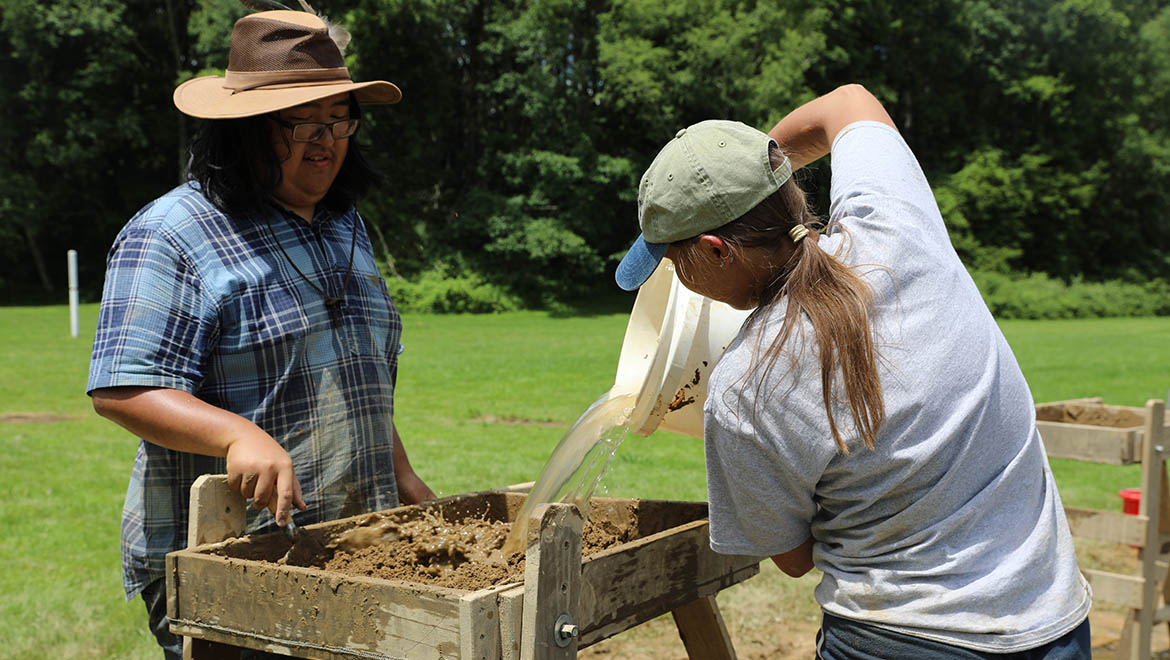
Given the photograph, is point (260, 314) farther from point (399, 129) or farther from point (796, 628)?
point (399, 129)

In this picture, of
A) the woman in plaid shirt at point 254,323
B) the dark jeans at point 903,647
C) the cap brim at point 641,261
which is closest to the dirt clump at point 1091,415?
the dark jeans at point 903,647

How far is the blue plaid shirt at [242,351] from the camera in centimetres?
238

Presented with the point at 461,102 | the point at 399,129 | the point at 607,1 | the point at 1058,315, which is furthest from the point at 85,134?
the point at 1058,315

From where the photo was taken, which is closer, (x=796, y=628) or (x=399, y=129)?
(x=796, y=628)

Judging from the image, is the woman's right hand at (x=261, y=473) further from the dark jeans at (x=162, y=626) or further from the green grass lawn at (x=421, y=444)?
the green grass lawn at (x=421, y=444)

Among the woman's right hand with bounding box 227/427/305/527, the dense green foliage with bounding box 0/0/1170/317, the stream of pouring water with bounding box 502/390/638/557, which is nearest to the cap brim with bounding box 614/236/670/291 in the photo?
the stream of pouring water with bounding box 502/390/638/557

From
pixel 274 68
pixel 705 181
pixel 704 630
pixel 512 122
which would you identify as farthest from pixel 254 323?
pixel 512 122

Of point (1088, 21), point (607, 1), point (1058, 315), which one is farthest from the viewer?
point (1088, 21)

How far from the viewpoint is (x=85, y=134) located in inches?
1304

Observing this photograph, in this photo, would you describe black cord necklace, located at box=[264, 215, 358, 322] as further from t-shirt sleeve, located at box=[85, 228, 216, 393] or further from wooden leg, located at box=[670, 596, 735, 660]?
wooden leg, located at box=[670, 596, 735, 660]

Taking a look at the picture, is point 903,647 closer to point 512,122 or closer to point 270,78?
point 270,78

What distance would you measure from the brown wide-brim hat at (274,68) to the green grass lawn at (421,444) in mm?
1355

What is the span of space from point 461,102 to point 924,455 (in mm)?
36353

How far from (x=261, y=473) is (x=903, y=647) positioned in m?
1.32
